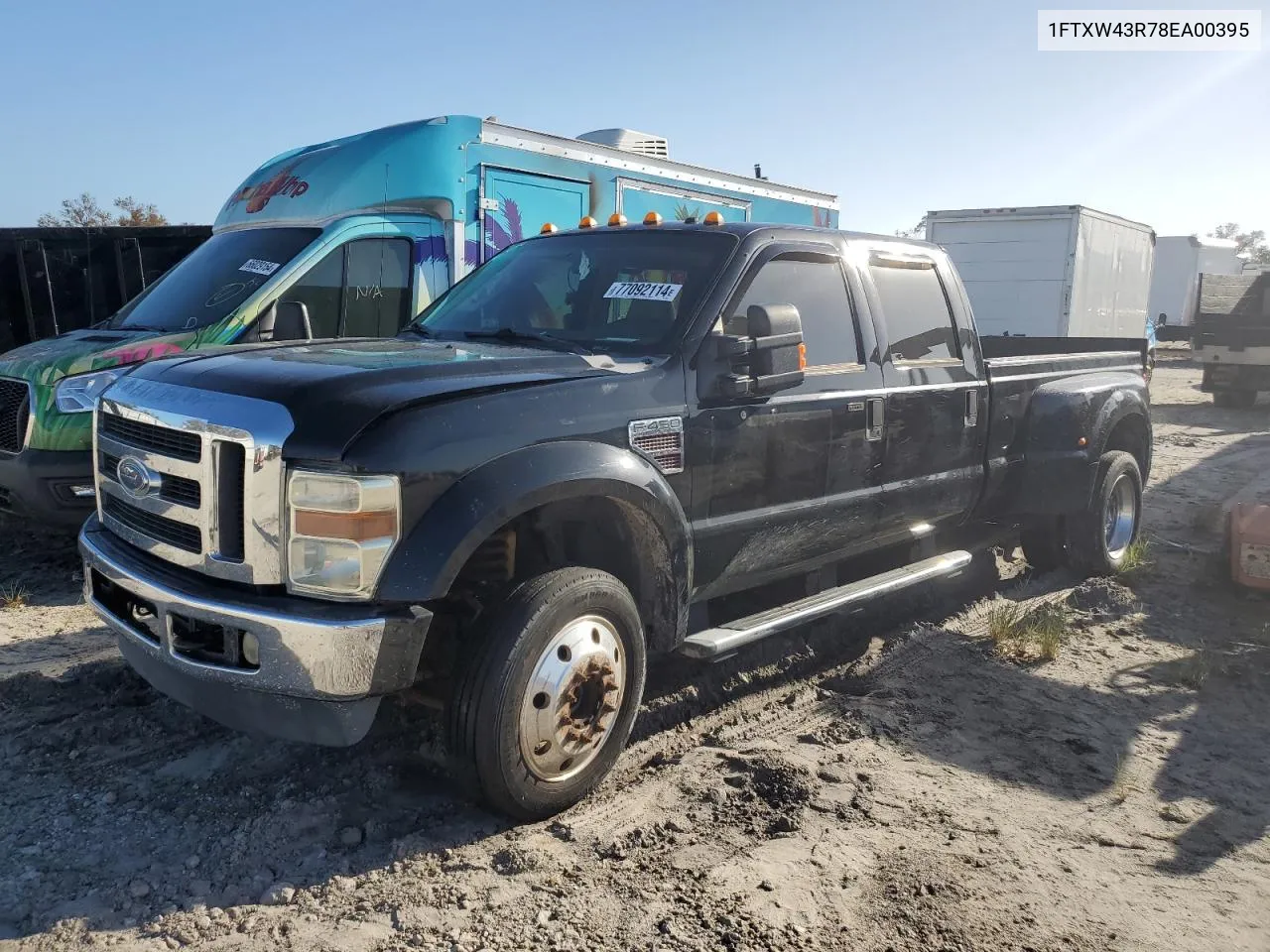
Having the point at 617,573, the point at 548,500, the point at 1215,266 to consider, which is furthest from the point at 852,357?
the point at 1215,266

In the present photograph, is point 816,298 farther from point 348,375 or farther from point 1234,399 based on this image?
point 1234,399

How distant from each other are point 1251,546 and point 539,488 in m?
4.71

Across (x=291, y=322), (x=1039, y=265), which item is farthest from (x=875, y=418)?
(x=1039, y=265)

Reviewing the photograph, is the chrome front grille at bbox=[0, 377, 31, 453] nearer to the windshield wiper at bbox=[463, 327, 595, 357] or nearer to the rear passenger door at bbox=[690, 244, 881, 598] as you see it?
the windshield wiper at bbox=[463, 327, 595, 357]

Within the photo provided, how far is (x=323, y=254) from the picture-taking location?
676cm

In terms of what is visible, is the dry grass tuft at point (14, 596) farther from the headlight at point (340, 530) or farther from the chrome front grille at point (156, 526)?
the headlight at point (340, 530)

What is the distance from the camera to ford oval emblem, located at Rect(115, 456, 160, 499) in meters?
3.22

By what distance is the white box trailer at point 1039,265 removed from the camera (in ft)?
55.6

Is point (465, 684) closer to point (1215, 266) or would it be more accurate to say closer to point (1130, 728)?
point (1130, 728)

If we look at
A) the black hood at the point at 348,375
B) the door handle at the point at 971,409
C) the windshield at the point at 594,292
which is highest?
the windshield at the point at 594,292

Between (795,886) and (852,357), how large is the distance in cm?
242

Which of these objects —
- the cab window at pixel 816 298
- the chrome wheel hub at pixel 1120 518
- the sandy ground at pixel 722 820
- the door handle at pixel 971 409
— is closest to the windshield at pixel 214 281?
the sandy ground at pixel 722 820

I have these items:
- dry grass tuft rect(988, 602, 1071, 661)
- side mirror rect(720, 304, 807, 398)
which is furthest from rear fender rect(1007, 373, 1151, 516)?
side mirror rect(720, 304, 807, 398)

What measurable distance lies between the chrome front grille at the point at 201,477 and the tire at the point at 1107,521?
4.97 m
